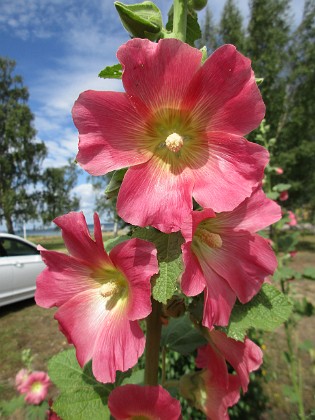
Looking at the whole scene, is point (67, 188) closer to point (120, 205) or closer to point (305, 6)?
point (305, 6)

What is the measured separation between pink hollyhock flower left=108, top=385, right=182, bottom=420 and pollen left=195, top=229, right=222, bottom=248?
0.34 metres

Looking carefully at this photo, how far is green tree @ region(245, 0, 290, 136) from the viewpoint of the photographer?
13.5m

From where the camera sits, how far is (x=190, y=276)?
646mm

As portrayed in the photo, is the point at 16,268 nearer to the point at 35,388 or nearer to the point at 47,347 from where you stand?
the point at 47,347

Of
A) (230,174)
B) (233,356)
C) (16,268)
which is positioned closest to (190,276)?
(230,174)

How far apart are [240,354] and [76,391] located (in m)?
0.48

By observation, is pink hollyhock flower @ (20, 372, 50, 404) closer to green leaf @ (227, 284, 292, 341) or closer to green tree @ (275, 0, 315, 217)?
green leaf @ (227, 284, 292, 341)

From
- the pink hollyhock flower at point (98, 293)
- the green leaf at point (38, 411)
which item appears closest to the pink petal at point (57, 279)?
the pink hollyhock flower at point (98, 293)

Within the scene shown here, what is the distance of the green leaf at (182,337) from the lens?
1080 millimetres

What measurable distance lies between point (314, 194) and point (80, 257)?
14819 millimetres

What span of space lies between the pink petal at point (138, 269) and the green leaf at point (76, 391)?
1.37 feet

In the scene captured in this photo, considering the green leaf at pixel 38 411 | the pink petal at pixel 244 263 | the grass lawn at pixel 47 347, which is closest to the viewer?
the pink petal at pixel 244 263

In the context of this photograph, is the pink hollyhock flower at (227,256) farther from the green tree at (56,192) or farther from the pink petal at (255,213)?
the green tree at (56,192)

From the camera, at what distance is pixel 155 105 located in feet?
2.34
